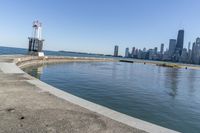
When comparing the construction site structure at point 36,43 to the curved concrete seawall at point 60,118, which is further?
the construction site structure at point 36,43

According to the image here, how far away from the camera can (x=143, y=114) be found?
11117 millimetres

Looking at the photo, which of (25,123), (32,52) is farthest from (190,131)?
(32,52)

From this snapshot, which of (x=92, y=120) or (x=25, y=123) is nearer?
(x=25, y=123)

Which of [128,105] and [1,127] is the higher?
[1,127]

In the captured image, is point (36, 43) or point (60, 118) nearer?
point (60, 118)

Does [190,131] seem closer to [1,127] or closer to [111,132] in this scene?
[111,132]

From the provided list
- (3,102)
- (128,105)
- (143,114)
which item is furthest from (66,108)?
(128,105)

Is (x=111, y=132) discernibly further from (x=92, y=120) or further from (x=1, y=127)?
(x=1, y=127)

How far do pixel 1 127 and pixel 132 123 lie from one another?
3.88 metres

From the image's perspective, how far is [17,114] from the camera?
6590 millimetres

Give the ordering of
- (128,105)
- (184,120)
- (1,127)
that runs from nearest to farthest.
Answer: (1,127) < (184,120) < (128,105)

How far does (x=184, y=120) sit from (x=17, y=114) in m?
8.35

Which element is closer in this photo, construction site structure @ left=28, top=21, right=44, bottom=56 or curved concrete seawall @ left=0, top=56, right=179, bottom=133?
curved concrete seawall @ left=0, top=56, right=179, bottom=133

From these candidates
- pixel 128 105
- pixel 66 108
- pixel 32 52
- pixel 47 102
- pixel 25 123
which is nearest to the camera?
pixel 25 123
